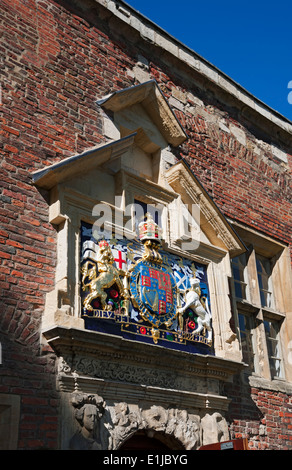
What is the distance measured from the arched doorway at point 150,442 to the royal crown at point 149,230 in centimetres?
204

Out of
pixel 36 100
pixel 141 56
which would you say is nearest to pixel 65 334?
pixel 36 100

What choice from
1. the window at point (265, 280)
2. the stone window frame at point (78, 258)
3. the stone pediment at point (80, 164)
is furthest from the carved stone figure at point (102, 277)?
the window at point (265, 280)

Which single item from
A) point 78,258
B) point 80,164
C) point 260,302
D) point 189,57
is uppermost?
point 189,57

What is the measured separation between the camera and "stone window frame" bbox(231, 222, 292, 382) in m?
7.56

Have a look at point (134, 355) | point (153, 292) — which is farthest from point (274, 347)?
point (134, 355)

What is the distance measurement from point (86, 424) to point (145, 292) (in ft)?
5.22

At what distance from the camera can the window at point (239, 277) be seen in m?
7.80

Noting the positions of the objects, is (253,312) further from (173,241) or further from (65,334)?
(65,334)

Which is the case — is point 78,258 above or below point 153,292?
above

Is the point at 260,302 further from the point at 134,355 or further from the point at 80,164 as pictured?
the point at 80,164

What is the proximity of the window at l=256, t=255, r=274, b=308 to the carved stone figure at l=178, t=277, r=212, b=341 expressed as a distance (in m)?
1.89

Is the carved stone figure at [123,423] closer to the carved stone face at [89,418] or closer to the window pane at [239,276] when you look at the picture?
the carved stone face at [89,418]

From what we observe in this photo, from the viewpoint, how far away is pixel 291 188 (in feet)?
31.2

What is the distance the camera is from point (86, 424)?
4.82 metres
